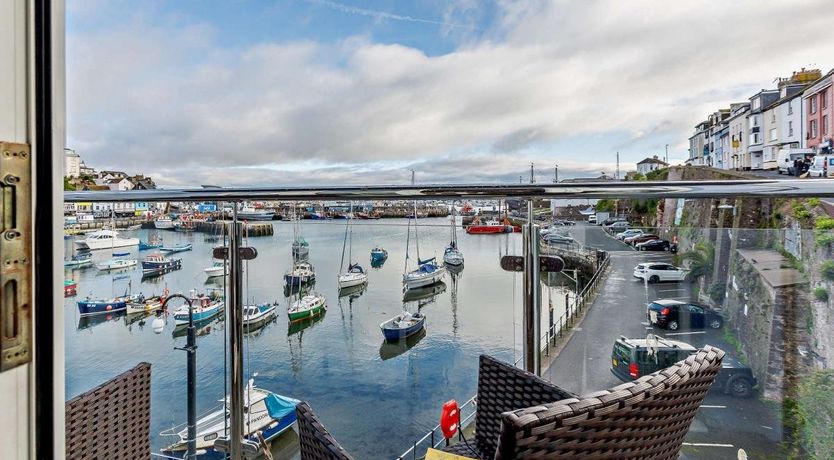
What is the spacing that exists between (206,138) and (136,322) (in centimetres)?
701

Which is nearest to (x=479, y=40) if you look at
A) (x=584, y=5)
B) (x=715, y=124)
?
(x=584, y=5)

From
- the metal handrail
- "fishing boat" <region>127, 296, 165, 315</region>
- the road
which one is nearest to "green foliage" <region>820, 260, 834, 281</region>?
the metal handrail

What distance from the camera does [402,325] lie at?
6.62 ft

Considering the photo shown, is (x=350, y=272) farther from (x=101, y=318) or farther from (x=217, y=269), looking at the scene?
(x=101, y=318)

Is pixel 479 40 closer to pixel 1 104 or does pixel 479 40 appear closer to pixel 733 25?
pixel 733 25

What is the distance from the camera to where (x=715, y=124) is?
2008 cm

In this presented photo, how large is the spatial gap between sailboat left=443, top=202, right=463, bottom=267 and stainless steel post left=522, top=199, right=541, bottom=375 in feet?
1.04

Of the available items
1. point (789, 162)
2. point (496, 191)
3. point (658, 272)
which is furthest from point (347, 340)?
point (789, 162)

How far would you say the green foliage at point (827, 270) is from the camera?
4.27 ft

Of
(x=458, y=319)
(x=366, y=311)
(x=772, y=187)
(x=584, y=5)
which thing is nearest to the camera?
(x=772, y=187)

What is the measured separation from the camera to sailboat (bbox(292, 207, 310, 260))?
5.62ft

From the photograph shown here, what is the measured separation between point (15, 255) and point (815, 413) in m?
1.98

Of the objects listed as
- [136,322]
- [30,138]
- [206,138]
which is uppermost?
[206,138]

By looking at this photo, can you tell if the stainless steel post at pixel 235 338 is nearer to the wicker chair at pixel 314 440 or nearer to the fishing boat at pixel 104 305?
the fishing boat at pixel 104 305
